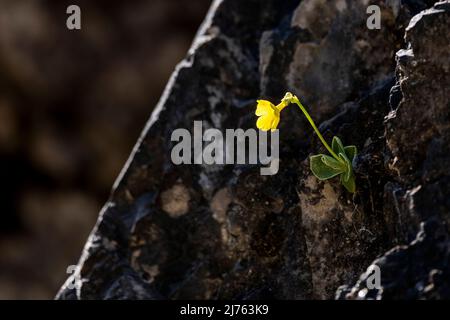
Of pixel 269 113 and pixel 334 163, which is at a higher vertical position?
pixel 269 113

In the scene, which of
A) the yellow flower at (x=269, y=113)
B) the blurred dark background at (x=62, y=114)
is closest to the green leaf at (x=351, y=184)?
the yellow flower at (x=269, y=113)

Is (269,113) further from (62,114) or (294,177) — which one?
(62,114)

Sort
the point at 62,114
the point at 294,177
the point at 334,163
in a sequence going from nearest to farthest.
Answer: the point at 334,163, the point at 294,177, the point at 62,114

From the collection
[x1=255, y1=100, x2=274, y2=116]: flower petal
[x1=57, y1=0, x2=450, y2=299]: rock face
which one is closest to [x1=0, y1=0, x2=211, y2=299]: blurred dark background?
[x1=57, y1=0, x2=450, y2=299]: rock face

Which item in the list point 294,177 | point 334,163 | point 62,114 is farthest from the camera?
point 62,114

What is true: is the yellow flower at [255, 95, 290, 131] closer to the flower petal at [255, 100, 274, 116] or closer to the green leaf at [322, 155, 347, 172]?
the flower petal at [255, 100, 274, 116]

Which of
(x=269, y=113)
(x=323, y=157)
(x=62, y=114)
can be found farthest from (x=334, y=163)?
(x=62, y=114)

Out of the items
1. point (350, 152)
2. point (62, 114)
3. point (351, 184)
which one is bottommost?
point (351, 184)
